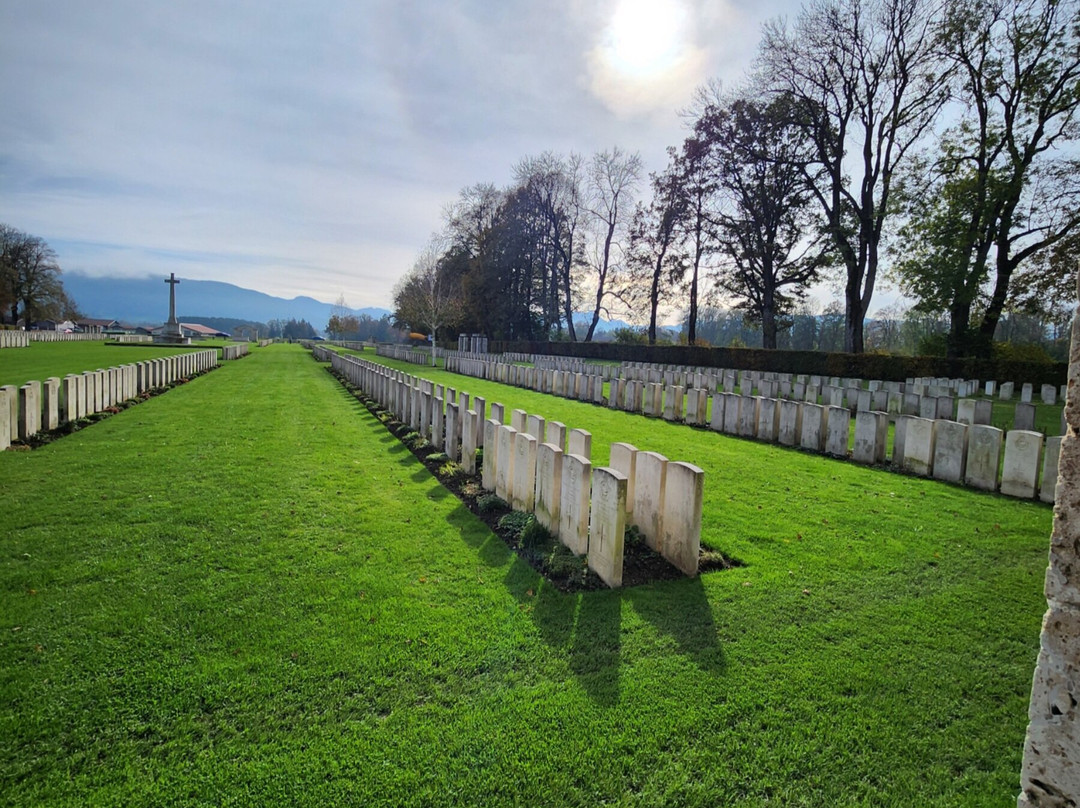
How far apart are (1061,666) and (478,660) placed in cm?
237

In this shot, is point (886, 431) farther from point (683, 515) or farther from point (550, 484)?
point (550, 484)

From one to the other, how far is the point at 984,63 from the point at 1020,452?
85.6ft

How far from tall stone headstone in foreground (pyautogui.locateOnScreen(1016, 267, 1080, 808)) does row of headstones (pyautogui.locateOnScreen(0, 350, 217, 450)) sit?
10262mm

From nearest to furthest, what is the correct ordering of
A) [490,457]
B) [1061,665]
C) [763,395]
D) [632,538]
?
[1061,665], [632,538], [490,457], [763,395]

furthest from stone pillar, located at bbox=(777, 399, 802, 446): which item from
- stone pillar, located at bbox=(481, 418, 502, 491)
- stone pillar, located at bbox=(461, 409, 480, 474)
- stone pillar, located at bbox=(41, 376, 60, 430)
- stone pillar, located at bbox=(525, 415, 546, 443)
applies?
stone pillar, located at bbox=(41, 376, 60, 430)

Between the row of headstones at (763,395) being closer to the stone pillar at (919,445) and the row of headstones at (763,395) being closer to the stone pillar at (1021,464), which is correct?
the stone pillar at (919,445)

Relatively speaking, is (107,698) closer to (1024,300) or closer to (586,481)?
(586,481)

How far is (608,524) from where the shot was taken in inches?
153

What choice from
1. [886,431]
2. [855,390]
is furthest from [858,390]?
[886,431]

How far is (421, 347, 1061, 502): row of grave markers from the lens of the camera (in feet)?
20.6

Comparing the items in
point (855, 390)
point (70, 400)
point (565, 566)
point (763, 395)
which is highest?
point (855, 390)

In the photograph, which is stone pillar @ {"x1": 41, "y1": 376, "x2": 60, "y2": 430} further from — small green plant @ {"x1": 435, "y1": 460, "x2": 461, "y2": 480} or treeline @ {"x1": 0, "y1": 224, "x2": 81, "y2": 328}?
treeline @ {"x1": 0, "y1": 224, "x2": 81, "y2": 328}

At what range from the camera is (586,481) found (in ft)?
13.8

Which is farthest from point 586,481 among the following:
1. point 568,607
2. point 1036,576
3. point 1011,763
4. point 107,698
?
point 1036,576
